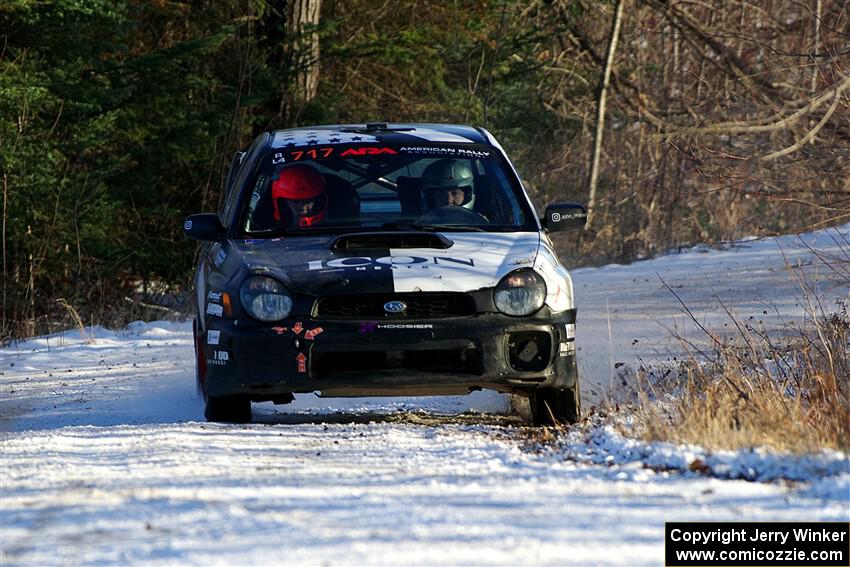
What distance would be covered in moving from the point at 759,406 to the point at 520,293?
1435mm

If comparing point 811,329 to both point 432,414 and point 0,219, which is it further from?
point 0,219

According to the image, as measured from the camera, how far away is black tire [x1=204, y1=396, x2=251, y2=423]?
25.9 ft

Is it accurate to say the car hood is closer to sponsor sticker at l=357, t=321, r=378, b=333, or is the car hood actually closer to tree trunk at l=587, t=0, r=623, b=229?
sponsor sticker at l=357, t=321, r=378, b=333

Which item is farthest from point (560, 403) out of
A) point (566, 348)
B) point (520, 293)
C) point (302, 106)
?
point (302, 106)

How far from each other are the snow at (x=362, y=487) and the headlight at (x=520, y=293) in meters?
0.64

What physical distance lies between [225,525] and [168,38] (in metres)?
19.2

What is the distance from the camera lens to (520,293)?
24.8ft

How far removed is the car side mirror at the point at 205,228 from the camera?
328 inches

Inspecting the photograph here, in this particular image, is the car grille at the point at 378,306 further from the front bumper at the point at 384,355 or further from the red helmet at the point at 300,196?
the red helmet at the point at 300,196

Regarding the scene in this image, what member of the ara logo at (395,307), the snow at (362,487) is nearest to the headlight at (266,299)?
the ara logo at (395,307)

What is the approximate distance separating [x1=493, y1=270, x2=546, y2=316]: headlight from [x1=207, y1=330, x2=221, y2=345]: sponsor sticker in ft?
4.77

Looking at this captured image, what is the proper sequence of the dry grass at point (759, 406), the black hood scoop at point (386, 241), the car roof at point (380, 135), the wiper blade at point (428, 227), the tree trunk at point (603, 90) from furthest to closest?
the tree trunk at point (603, 90), the car roof at point (380, 135), the wiper blade at point (428, 227), the black hood scoop at point (386, 241), the dry grass at point (759, 406)

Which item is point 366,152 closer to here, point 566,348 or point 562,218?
point 562,218

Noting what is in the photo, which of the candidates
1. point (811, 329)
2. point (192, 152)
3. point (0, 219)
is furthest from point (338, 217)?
point (192, 152)
